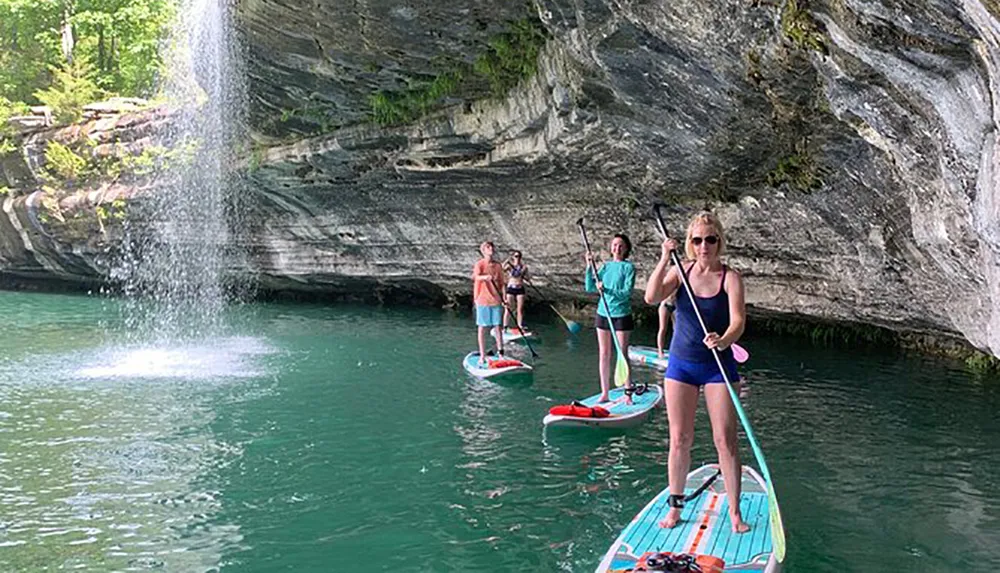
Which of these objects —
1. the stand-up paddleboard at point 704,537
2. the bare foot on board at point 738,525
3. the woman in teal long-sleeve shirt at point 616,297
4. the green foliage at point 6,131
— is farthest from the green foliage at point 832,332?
the green foliage at point 6,131

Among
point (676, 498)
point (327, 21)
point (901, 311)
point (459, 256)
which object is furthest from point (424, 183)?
point (676, 498)

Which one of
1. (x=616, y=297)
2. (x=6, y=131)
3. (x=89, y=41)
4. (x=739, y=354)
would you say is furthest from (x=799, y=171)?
(x=89, y=41)

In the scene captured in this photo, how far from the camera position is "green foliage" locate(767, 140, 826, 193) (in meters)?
11.4

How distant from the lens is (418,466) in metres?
8.59

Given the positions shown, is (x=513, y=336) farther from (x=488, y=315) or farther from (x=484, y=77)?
(x=484, y=77)

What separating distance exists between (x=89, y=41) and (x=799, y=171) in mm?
33007

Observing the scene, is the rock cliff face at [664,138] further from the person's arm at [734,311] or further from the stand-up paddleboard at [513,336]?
the stand-up paddleboard at [513,336]

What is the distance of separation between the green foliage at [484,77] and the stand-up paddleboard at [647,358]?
4.94 m

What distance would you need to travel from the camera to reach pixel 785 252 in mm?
15117

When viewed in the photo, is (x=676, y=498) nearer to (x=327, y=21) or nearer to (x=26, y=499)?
(x=26, y=499)

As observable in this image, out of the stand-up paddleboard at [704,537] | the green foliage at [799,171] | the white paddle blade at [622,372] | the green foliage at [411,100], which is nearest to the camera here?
the stand-up paddleboard at [704,537]

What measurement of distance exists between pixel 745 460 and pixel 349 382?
6548mm

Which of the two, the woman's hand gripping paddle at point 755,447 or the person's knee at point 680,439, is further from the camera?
the person's knee at point 680,439

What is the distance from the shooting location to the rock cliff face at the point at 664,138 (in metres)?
6.99
